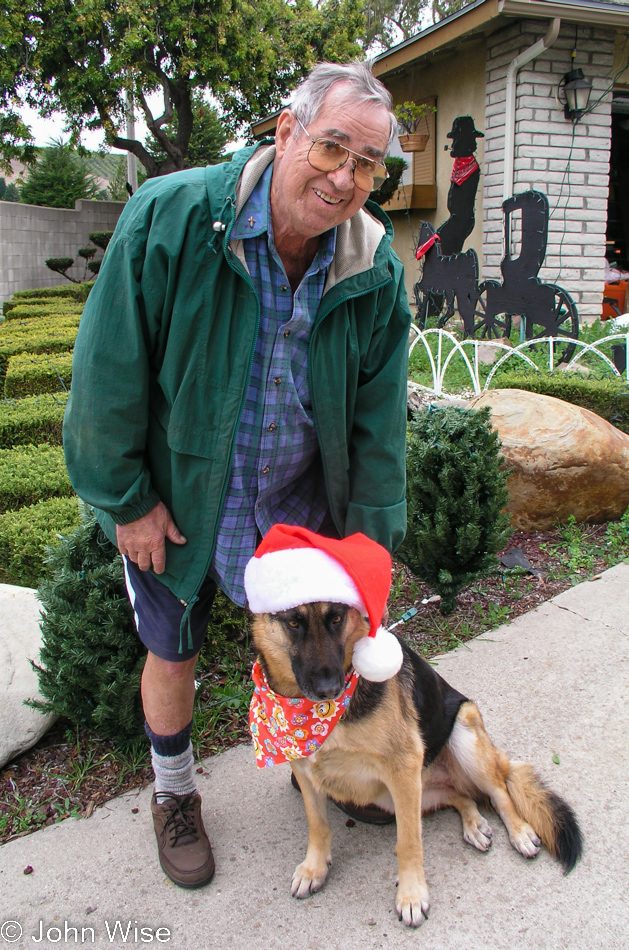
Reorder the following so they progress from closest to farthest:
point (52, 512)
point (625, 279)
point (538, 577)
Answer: point (52, 512)
point (538, 577)
point (625, 279)

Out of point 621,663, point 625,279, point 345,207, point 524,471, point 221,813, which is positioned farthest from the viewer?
point 625,279

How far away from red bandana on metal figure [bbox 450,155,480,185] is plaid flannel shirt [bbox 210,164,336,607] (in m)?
8.61

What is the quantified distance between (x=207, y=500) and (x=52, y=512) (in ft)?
6.88

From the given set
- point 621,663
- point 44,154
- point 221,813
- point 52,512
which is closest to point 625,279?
point 621,663

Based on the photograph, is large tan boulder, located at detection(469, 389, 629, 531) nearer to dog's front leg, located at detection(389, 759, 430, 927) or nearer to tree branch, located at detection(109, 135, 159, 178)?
dog's front leg, located at detection(389, 759, 430, 927)

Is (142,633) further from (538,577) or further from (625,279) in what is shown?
(625,279)

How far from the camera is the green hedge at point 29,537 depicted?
3.43 meters

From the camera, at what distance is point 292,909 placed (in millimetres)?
2061

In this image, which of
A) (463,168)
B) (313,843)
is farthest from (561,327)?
(313,843)

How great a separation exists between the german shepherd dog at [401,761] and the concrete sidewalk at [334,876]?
0.25ft

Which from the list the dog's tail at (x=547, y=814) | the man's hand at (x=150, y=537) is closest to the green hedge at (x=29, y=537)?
the man's hand at (x=150, y=537)

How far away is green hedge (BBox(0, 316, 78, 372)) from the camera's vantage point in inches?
331

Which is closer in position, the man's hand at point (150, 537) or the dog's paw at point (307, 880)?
the man's hand at point (150, 537)

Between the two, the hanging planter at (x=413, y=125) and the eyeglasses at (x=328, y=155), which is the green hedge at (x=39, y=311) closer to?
the hanging planter at (x=413, y=125)
